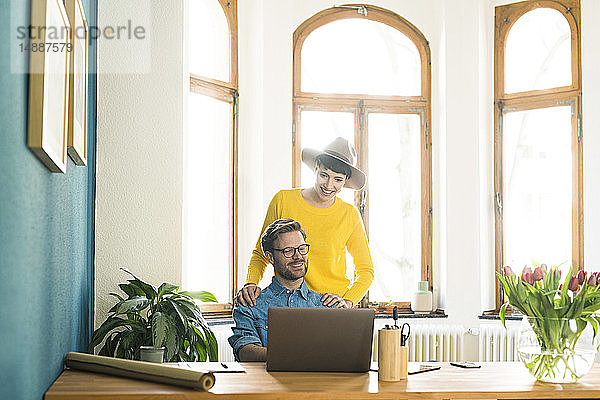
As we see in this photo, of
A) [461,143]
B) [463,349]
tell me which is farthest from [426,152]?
[463,349]

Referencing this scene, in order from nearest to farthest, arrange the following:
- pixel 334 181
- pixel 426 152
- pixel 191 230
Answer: pixel 334 181
pixel 191 230
pixel 426 152

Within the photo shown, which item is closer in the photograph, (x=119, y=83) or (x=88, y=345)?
(x=88, y=345)

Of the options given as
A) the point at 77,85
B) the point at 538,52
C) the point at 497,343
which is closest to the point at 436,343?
the point at 497,343

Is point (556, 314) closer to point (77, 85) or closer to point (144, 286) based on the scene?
point (77, 85)

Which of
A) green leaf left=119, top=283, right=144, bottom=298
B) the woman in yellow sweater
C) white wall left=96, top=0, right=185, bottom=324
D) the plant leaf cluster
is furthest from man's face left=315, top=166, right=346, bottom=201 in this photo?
the plant leaf cluster

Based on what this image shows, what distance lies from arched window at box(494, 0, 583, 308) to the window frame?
2.07 meters

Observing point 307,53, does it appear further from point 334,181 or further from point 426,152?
point 334,181

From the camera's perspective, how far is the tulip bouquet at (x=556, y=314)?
8.07ft

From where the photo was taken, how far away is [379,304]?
226 inches

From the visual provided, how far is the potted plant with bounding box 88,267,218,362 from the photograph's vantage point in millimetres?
3344

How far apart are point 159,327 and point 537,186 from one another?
3.52 meters

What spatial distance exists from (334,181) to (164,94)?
1.09m

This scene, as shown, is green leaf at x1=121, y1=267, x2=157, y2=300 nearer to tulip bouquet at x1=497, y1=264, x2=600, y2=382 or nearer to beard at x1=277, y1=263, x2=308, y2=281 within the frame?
beard at x1=277, y1=263, x2=308, y2=281

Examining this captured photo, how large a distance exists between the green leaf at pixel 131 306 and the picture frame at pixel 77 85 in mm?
818
